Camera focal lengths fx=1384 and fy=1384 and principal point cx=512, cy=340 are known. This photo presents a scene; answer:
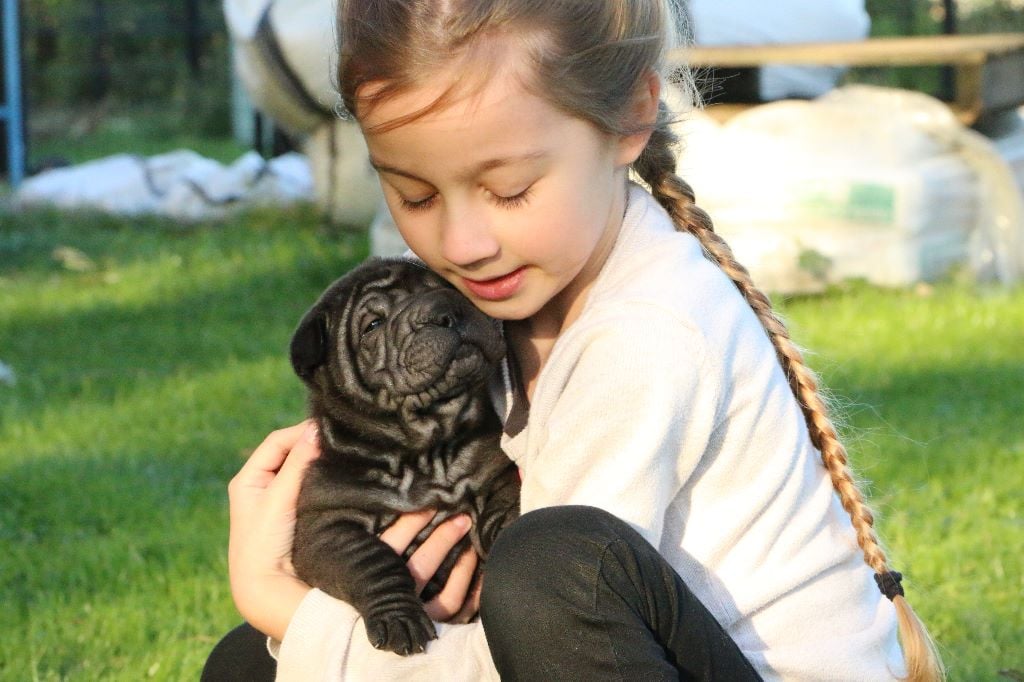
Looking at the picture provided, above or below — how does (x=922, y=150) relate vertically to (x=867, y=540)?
below

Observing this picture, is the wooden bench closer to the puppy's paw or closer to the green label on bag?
the green label on bag

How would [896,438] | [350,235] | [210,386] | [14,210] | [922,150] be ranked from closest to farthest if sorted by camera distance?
[896,438]
[210,386]
[922,150]
[350,235]
[14,210]

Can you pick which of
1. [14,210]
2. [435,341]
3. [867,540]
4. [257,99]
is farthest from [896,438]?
[14,210]

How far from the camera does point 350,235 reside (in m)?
9.19

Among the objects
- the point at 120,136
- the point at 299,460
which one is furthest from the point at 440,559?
the point at 120,136

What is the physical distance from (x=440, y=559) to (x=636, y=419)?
69cm

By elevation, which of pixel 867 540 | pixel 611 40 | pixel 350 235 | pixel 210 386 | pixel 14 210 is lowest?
pixel 14 210

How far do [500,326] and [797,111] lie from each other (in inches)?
211

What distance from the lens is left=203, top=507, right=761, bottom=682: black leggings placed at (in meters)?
2.12

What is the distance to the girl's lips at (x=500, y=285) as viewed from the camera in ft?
8.25

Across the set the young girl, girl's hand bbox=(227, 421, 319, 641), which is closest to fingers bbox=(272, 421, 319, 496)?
girl's hand bbox=(227, 421, 319, 641)

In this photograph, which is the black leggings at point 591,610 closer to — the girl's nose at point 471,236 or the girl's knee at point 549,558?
the girl's knee at point 549,558

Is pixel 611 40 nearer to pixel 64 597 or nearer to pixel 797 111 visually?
pixel 64 597

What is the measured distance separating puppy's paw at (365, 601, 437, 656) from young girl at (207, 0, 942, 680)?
3cm
